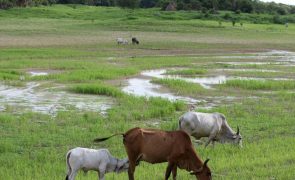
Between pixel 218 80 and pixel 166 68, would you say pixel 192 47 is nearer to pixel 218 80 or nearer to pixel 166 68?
pixel 166 68

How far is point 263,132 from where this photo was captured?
44.7ft

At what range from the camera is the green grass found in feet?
72.0

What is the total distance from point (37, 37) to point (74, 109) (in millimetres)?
28675

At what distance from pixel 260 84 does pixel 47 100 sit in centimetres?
897

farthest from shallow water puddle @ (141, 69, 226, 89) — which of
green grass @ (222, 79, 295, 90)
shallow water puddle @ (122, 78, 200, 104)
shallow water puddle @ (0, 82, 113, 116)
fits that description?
shallow water puddle @ (0, 82, 113, 116)

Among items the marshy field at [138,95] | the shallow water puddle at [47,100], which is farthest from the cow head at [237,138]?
the shallow water puddle at [47,100]

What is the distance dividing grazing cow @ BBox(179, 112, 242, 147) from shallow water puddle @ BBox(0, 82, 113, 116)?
185 inches

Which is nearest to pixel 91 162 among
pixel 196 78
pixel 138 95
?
pixel 138 95

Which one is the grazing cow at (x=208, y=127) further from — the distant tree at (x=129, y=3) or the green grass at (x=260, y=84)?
the distant tree at (x=129, y=3)

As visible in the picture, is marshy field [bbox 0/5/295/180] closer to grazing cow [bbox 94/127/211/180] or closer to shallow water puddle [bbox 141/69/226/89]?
shallow water puddle [bbox 141/69/226/89]

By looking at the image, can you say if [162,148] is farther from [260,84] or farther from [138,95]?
[260,84]

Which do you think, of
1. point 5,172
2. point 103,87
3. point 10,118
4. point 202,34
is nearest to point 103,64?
point 103,87

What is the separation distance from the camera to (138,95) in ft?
64.5

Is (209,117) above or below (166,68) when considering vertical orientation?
above
